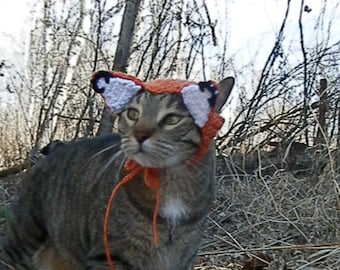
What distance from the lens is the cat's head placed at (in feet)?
7.47

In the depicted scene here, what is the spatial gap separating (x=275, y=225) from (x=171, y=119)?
171 centimetres

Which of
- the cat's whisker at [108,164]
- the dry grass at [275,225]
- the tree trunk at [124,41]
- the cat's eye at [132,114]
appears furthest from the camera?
the tree trunk at [124,41]

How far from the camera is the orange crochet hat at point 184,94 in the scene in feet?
7.52

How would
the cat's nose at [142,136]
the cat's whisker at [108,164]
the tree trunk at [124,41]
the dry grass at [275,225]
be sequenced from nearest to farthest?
1. the cat's nose at [142,136]
2. the cat's whisker at [108,164]
3. the dry grass at [275,225]
4. the tree trunk at [124,41]

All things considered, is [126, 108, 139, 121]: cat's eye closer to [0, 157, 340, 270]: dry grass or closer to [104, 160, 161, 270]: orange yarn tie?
[104, 160, 161, 270]: orange yarn tie

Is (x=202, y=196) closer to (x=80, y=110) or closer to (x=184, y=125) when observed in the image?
(x=184, y=125)

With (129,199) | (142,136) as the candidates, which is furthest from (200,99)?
(129,199)

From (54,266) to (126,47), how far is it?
7.13 ft

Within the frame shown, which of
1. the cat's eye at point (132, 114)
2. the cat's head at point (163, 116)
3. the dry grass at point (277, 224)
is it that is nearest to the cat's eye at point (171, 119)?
the cat's head at point (163, 116)

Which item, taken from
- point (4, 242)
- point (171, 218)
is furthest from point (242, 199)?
point (171, 218)

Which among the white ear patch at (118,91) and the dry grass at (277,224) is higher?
the white ear patch at (118,91)

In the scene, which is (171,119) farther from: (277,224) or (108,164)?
(277,224)

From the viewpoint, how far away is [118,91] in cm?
240

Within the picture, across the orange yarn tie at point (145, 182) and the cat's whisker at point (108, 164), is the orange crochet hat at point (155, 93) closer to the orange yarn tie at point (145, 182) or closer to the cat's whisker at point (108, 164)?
the orange yarn tie at point (145, 182)
